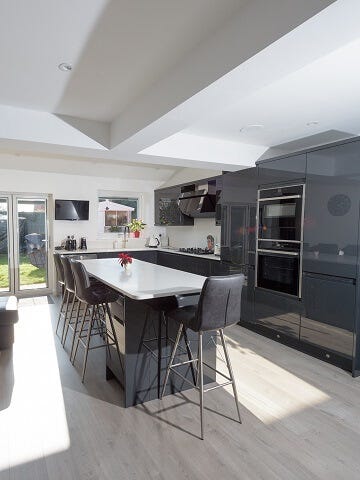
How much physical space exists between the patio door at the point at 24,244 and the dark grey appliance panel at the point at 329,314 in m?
5.08

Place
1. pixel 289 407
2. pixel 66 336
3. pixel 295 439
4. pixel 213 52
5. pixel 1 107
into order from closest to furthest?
1. pixel 213 52
2. pixel 295 439
3. pixel 289 407
4. pixel 1 107
5. pixel 66 336

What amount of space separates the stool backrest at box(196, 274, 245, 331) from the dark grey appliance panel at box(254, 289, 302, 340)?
162 cm

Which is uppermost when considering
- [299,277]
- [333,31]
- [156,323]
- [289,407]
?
[333,31]

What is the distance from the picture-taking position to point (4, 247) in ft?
19.8

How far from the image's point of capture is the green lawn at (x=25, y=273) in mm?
6078

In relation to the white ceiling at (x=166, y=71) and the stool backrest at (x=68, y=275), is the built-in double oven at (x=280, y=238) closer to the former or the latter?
the white ceiling at (x=166, y=71)

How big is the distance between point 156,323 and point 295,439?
Result: 1.28 metres

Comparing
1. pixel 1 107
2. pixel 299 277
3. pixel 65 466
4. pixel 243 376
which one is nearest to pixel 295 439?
pixel 243 376

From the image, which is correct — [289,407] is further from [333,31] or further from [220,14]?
[220,14]

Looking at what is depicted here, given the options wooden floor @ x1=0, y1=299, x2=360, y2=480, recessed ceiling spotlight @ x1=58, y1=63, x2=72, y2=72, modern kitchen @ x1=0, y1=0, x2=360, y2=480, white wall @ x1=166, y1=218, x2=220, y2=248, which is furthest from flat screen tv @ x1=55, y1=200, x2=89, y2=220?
recessed ceiling spotlight @ x1=58, y1=63, x2=72, y2=72

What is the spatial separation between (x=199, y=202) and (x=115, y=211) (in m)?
2.39

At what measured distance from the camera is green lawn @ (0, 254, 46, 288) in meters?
6.08

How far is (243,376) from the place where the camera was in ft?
9.82

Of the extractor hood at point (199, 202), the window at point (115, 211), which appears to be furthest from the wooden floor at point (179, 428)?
the window at point (115, 211)
